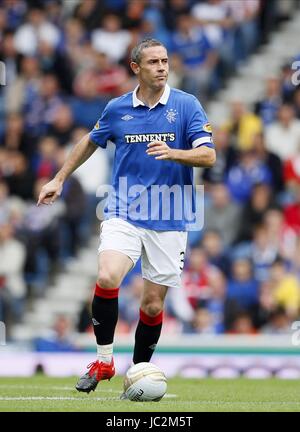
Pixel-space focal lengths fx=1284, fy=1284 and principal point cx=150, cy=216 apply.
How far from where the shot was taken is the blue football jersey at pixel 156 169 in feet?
31.1

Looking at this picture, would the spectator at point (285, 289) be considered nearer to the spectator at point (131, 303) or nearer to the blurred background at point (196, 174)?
the blurred background at point (196, 174)

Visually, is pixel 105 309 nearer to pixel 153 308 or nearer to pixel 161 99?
pixel 153 308

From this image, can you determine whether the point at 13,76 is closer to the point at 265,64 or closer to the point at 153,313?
the point at 265,64

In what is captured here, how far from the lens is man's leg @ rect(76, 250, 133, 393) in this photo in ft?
30.0

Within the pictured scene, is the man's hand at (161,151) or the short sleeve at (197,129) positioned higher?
the short sleeve at (197,129)

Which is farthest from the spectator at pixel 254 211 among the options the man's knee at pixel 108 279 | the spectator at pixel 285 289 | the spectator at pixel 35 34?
the man's knee at pixel 108 279

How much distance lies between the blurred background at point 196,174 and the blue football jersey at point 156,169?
14.6ft

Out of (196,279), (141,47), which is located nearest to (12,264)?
(196,279)

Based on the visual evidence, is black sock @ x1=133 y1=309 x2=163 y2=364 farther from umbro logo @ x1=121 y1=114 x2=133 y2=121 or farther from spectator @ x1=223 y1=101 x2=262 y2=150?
spectator @ x1=223 y1=101 x2=262 y2=150

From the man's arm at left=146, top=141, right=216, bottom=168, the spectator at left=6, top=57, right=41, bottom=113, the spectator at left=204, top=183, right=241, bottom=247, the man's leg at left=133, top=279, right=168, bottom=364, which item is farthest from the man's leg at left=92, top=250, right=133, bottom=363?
the spectator at left=6, top=57, right=41, bottom=113

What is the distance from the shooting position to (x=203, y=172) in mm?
17141

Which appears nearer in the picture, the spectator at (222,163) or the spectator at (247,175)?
the spectator at (247,175)

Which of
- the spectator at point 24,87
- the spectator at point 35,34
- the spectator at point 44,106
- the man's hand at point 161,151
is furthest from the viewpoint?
the spectator at point 35,34
